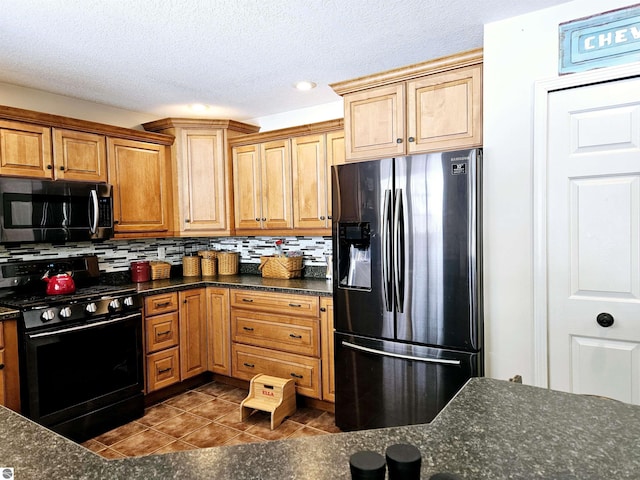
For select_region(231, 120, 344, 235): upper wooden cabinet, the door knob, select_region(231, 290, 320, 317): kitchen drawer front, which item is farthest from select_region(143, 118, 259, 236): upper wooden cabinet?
the door knob

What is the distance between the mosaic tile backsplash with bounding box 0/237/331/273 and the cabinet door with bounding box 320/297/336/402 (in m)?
0.79

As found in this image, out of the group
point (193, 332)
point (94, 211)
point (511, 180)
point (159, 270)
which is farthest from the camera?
point (159, 270)

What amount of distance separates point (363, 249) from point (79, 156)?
2.29 metres

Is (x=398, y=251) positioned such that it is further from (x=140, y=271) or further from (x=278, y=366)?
(x=140, y=271)

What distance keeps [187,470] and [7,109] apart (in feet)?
9.96

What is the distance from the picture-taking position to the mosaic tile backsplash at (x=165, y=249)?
129 inches

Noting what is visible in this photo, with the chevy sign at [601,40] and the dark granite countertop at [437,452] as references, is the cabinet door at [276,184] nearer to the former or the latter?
the chevy sign at [601,40]

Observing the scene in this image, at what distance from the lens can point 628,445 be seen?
0.90m

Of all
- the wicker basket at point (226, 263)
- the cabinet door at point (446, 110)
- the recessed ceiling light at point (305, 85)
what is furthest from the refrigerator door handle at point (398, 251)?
the wicker basket at point (226, 263)

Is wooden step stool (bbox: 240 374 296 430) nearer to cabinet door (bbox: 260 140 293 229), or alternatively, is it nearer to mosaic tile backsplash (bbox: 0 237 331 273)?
mosaic tile backsplash (bbox: 0 237 331 273)

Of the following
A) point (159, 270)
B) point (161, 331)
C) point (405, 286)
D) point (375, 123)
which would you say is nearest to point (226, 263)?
point (159, 270)

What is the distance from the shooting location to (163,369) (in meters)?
A: 3.38

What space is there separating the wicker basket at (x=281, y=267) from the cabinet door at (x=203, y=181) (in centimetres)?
53

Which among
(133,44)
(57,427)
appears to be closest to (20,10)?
(133,44)
